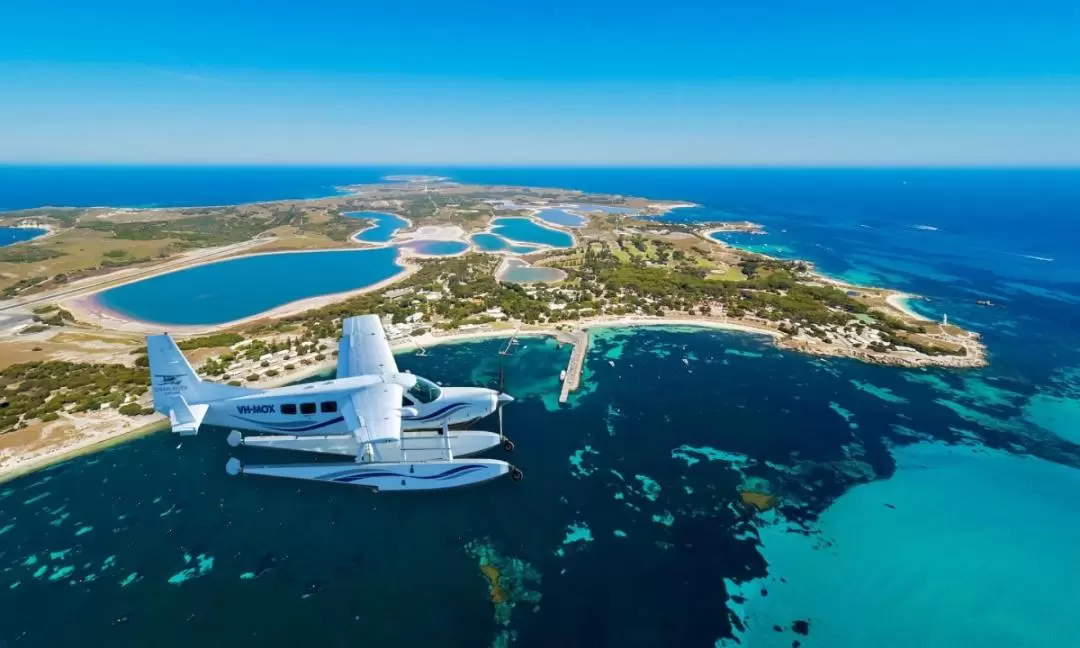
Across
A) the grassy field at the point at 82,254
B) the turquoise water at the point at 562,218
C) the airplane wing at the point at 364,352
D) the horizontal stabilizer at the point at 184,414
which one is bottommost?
the grassy field at the point at 82,254

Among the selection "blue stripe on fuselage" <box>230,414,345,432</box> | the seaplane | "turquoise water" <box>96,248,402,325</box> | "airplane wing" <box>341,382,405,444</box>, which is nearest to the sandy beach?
the seaplane

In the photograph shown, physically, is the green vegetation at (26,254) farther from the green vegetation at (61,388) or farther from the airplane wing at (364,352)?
the airplane wing at (364,352)

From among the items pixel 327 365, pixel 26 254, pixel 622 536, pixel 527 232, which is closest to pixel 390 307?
pixel 327 365

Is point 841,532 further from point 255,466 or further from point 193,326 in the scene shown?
point 193,326

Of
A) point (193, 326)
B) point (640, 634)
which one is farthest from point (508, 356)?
point (193, 326)

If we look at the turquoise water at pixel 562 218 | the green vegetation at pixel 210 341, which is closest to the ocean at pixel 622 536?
the green vegetation at pixel 210 341

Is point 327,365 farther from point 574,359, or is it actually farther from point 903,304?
point 903,304
